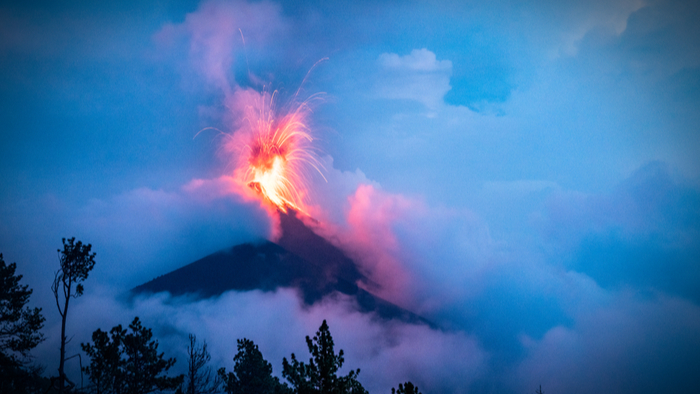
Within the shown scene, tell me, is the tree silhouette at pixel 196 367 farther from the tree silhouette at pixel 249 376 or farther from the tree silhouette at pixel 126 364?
the tree silhouette at pixel 249 376

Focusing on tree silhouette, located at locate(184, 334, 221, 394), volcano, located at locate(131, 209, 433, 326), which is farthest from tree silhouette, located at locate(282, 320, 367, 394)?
volcano, located at locate(131, 209, 433, 326)

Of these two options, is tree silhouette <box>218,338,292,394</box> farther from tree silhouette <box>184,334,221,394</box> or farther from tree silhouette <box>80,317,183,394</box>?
tree silhouette <box>80,317,183,394</box>

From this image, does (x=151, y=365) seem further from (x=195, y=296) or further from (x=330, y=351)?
(x=195, y=296)

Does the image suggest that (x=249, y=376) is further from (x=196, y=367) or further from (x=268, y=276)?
(x=268, y=276)

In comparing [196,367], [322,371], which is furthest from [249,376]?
[322,371]

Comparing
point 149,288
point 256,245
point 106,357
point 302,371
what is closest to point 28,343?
point 106,357

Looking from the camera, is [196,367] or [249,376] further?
[249,376]
